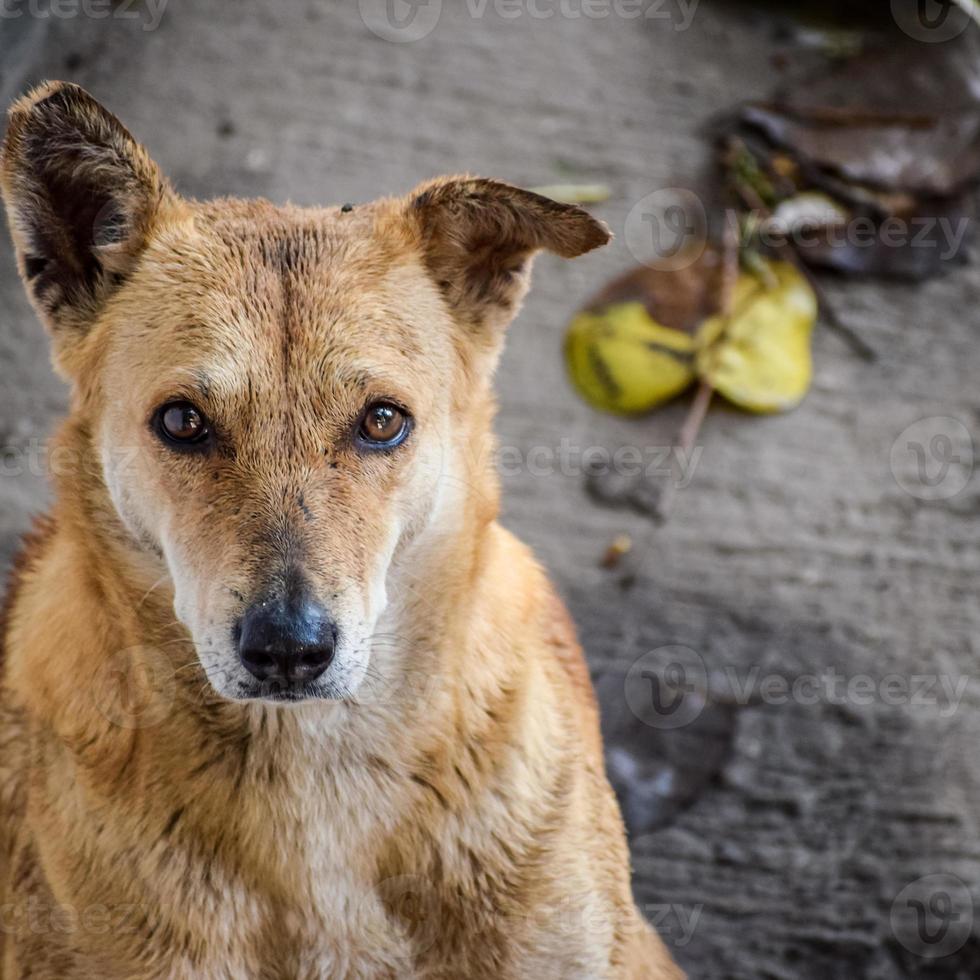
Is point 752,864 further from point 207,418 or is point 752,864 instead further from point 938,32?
point 938,32

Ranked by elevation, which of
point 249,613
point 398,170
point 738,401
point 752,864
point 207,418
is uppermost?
point 207,418

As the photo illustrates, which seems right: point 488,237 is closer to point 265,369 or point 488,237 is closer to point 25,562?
point 265,369

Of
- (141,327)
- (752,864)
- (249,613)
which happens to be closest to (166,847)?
(249,613)

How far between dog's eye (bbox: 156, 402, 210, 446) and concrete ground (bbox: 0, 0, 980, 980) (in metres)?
2.07

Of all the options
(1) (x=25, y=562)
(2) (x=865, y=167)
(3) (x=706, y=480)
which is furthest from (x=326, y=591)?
(2) (x=865, y=167)

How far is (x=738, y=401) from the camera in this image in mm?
4504

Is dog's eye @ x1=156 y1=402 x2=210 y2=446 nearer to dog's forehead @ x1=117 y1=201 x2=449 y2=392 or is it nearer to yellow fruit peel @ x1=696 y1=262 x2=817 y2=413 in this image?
dog's forehead @ x1=117 y1=201 x2=449 y2=392

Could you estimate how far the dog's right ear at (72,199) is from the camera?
86.1 inches

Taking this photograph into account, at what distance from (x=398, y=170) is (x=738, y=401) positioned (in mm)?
1719

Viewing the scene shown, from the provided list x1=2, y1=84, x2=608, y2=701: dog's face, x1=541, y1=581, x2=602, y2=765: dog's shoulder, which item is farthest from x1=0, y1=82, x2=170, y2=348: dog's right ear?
x1=541, y1=581, x2=602, y2=765: dog's shoulder

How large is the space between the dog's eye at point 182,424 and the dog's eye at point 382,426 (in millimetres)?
288

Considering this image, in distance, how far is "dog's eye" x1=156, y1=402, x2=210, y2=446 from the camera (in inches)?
86.9

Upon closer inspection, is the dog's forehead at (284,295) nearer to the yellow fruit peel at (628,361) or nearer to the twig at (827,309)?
the yellow fruit peel at (628,361)

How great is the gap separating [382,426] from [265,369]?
0.82 ft
